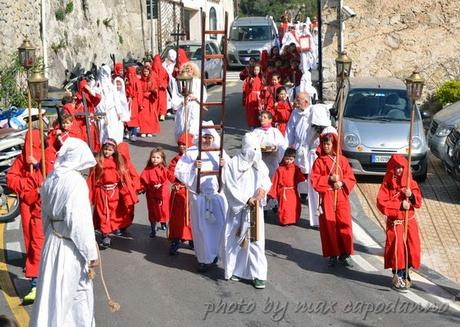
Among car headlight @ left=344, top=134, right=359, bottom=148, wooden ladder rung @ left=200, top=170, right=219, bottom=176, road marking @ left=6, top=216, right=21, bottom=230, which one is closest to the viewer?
wooden ladder rung @ left=200, top=170, right=219, bottom=176

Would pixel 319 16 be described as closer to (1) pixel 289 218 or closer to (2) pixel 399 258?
(1) pixel 289 218

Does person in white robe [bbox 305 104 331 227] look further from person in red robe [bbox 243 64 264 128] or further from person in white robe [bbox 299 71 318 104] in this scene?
person in red robe [bbox 243 64 264 128]

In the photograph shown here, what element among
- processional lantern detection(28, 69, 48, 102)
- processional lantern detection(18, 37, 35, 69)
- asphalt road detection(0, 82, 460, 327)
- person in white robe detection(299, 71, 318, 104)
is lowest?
asphalt road detection(0, 82, 460, 327)

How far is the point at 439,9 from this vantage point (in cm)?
2012

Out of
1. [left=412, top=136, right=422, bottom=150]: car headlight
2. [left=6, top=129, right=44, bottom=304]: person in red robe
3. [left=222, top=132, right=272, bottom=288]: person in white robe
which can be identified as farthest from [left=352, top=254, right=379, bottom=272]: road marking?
[left=412, top=136, right=422, bottom=150]: car headlight

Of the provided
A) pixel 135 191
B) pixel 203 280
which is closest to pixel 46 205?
pixel 203 280

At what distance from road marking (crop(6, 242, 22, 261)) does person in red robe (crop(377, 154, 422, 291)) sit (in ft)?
15.3

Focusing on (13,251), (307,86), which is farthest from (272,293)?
(307,86)

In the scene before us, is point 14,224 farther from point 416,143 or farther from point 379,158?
point 416,143

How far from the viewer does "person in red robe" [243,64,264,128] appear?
1788 centimetres

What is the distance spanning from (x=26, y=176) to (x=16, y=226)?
8.91 feet

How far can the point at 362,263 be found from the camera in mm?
10477

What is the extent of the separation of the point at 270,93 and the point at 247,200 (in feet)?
24.6

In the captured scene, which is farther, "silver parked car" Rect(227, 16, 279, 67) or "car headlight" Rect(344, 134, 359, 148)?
"silver parked car" Rect(227, 16, 279, 67)
